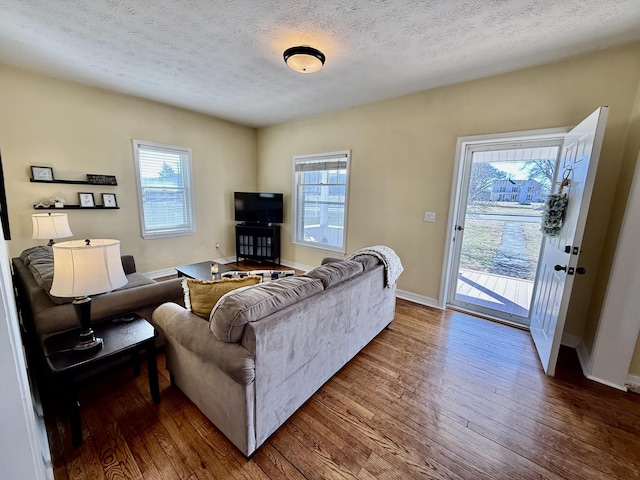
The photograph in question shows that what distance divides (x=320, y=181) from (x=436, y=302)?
2.53 meters

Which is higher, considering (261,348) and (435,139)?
(435,139)

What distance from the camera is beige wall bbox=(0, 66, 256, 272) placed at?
9.50ft

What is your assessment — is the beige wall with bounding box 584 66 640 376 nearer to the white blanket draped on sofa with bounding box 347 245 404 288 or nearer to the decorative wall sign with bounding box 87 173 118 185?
the white blanket draped on sofa with bounding box 347 245 404 288

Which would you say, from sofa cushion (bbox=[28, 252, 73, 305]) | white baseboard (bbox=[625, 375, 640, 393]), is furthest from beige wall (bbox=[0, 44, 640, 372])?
sofa cushion (bbox=[28, 252, 73, 305])

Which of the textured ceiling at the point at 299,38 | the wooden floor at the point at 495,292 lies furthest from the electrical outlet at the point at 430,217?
the textured ceiling at the point at 299,38

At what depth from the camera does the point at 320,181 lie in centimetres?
437

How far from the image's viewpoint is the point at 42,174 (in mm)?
3018

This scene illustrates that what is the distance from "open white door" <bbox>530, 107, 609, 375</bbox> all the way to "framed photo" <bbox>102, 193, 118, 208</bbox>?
4948 mm

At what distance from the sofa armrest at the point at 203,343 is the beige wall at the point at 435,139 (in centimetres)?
272

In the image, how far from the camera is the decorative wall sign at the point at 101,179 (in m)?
3.36

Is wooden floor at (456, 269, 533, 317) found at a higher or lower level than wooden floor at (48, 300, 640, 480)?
higher

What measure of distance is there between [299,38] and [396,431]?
296cm

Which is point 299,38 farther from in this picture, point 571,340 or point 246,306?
point 571,340

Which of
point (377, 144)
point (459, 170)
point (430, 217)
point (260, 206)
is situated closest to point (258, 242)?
point (260, 206)
